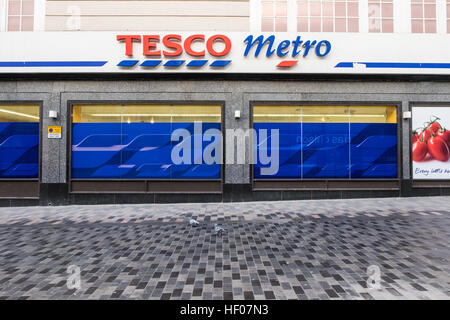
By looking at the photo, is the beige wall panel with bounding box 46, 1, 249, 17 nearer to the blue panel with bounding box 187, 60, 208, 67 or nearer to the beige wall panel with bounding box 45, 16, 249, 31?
the beige wall panel with bounding box 45, 16, 249, 31

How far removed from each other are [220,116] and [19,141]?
806 centimetres

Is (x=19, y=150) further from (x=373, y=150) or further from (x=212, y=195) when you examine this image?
(x=373, y=150)

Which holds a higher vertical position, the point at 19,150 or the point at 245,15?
the point at 245,15

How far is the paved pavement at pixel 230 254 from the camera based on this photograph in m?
3.37

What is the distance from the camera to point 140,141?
985cm

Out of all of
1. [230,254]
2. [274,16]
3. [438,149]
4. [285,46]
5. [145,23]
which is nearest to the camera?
[230,254]

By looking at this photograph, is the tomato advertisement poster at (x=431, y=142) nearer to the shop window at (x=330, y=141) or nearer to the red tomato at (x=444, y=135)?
the red tomato at (x=444, y=135)

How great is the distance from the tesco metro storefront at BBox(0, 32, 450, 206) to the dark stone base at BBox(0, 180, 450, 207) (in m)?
0.04

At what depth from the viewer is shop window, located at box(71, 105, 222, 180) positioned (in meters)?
9.76

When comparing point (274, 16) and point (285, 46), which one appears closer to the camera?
point (285, 46)

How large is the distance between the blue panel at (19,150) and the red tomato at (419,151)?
15441mm

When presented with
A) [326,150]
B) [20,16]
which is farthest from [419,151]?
[20,16]

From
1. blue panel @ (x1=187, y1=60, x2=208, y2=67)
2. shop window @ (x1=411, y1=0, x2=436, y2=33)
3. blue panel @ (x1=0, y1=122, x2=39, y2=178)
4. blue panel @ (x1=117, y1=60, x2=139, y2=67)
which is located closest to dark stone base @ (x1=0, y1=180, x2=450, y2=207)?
blue panel @ (x1=0, y1=122, x2=39, y2=178)

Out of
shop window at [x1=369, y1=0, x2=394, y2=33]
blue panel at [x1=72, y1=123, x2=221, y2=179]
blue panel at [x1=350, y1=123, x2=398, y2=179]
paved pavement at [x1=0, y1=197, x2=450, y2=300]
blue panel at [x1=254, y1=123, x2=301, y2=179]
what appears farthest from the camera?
shop window at [x1=369, y1=0, x2=394, y2=33]
